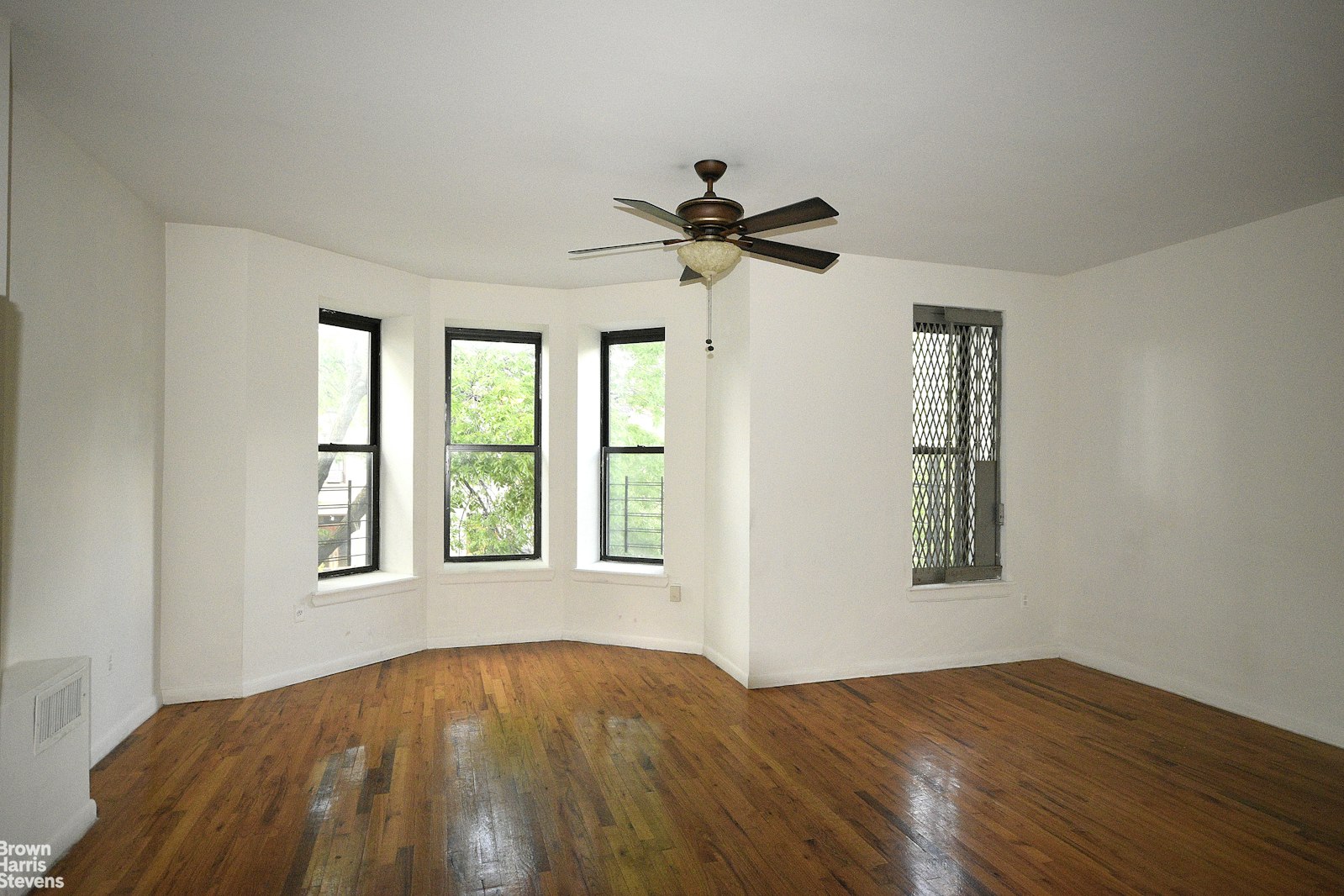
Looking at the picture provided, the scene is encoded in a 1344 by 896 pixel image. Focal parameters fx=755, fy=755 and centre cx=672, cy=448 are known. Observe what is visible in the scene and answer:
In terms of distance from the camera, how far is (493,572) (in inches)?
221

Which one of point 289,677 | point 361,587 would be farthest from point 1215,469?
point 289,677

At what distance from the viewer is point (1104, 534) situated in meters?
5.12

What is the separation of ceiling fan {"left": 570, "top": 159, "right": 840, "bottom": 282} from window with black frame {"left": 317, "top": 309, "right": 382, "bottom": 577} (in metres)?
2.82

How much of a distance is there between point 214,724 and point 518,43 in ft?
12.0

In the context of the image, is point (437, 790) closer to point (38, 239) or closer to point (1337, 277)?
point (38, 239)

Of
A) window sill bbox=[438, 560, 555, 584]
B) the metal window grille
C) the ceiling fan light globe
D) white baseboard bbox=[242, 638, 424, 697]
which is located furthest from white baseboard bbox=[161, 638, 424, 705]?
the metal window grille

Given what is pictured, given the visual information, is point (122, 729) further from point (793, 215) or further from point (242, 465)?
point (793, 215)

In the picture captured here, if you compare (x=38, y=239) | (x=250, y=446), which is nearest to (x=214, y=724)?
(x=250, y=446)

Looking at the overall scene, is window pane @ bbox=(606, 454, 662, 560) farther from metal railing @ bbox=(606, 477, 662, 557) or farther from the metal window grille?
the metal window grille

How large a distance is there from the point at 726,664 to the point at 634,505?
148cm

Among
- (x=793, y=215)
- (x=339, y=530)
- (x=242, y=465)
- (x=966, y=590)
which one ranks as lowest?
(x=966, y=590)

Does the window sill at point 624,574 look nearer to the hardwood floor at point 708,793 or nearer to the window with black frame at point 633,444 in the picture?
the window with black frame at point 633,444

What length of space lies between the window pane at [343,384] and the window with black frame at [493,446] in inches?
24.2

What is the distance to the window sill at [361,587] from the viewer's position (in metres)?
4.83
